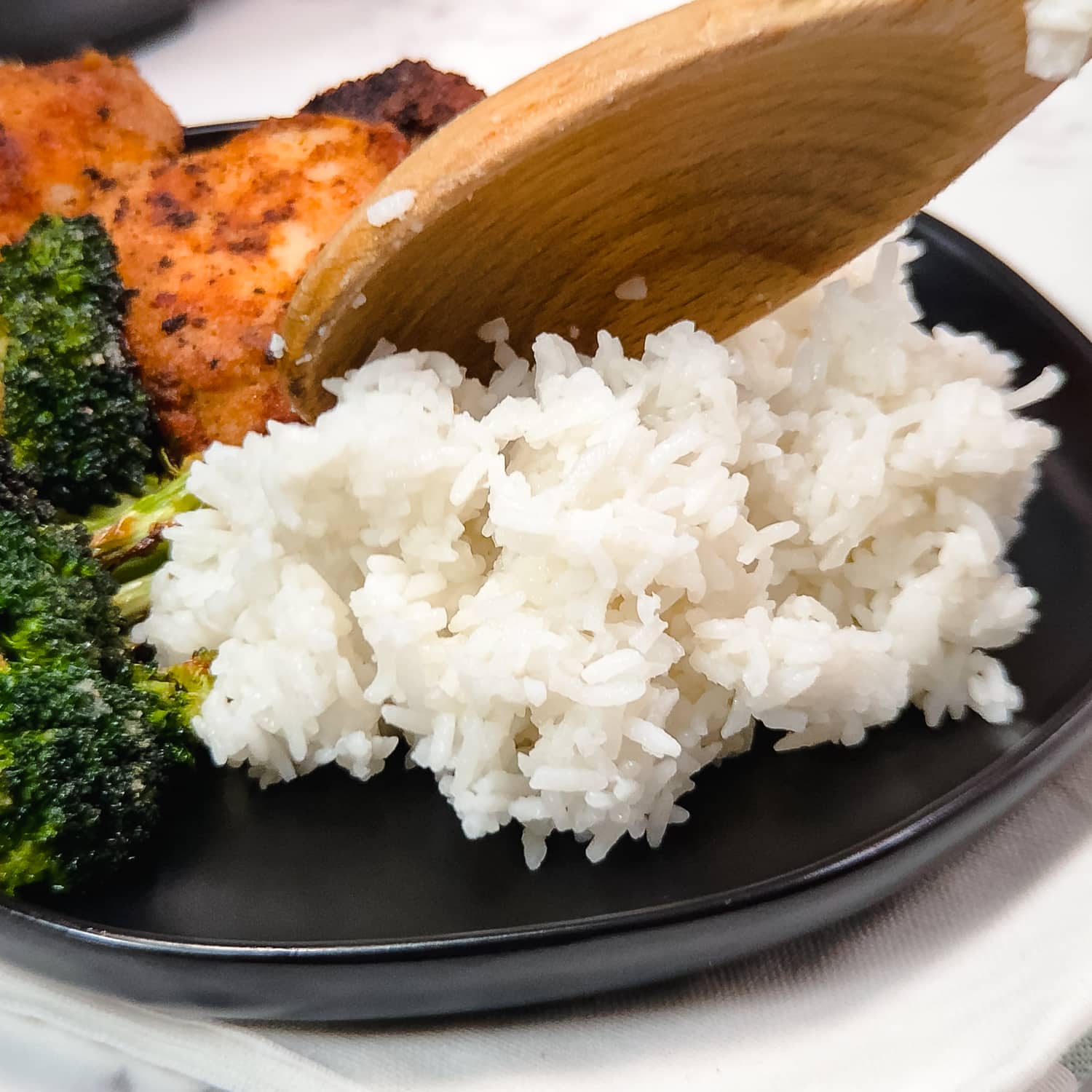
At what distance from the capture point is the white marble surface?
258 centimetres

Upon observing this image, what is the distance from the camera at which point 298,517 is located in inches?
53.3

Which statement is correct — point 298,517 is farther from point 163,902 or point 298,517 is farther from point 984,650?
point 984,650

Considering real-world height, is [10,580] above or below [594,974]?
above

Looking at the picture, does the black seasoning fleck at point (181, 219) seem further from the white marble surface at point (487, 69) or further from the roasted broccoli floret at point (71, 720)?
the white marble surface at point (487, 69)

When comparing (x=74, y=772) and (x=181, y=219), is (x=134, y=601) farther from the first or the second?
(x=181, y=219)

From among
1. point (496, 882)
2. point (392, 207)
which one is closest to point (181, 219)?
point (392, 207)

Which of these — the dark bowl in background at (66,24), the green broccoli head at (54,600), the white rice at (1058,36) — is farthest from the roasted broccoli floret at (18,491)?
the dark bowl in background at (66,24)

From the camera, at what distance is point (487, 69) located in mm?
3486

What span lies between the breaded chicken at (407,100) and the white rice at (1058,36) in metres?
1.09

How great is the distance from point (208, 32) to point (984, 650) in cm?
344

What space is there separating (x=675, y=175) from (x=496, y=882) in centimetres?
94

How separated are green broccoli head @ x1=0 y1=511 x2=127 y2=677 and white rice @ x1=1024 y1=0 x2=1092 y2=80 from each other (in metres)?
1.40

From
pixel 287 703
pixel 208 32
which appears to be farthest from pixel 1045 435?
pixel 208 32

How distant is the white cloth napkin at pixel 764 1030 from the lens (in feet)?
3.85
